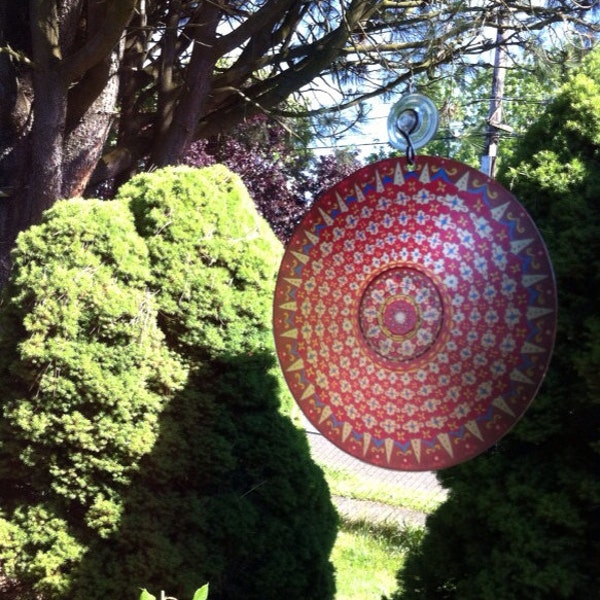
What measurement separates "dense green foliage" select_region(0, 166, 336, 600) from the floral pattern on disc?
3.49ft

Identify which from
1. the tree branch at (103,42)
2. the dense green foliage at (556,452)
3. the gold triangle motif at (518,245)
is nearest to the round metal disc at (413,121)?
the gold triangle motif at (518,245)

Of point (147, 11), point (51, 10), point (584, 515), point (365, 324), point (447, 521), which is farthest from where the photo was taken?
point (147, 11)

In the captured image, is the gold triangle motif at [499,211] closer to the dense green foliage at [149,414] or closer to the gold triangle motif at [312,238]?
the gold triangle motif at [312,238]

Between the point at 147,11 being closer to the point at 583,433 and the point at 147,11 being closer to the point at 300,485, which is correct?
the point at 300,485

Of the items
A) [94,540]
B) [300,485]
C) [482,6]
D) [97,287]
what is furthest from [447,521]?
[482,6]

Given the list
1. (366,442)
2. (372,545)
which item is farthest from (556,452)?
(372,545)

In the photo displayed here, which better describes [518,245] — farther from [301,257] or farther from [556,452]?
[556,452]

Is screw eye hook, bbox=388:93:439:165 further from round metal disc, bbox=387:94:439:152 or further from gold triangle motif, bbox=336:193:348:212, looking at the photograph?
gold triangle motif, bbox=336:193:348:212

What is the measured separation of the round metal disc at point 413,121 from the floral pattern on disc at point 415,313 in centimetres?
7

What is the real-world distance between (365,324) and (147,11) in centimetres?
523

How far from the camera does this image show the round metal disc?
239cm

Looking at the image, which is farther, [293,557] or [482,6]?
[482,6]

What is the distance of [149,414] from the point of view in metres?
3.43

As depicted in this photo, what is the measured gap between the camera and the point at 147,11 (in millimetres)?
6699
